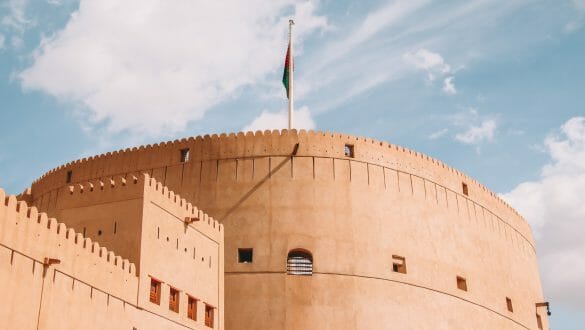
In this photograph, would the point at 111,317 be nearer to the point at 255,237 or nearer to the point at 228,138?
the point at 255,237

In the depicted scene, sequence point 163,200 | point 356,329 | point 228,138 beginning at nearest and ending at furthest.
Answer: point 163,200
point 356,329
point 228,138

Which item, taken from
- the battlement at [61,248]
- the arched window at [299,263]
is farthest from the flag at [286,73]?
the battlement at [61,248]

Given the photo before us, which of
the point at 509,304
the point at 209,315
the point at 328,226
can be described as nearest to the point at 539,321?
the point at 509,304

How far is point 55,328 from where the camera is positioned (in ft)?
46.5

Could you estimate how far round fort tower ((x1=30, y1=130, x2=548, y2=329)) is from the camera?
23.9 metres

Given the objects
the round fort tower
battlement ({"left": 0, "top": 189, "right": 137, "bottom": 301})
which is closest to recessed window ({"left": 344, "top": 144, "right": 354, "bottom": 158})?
the round fort tower

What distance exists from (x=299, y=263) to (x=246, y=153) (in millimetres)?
4475

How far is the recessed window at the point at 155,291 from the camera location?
58.1ft

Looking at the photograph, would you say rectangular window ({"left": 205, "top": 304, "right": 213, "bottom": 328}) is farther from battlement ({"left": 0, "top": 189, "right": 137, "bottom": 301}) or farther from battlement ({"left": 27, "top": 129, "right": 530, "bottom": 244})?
battlement ({"left": 27, "top": 129, "right": 530, "bottom": 244})

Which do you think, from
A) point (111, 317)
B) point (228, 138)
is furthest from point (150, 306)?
point (228, 138)

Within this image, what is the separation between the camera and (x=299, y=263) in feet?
80.0

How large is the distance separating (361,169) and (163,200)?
9524 millimetres

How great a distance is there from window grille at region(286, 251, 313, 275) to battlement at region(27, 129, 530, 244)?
12.1ft

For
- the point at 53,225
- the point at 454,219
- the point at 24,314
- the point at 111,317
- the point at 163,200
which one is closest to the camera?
the point at 24,314
